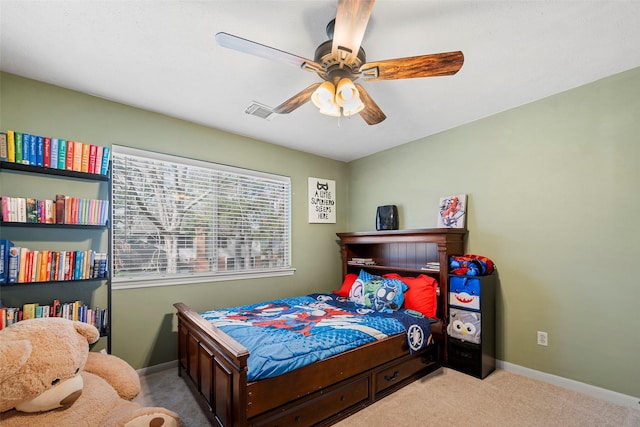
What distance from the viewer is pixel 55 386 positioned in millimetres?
1369

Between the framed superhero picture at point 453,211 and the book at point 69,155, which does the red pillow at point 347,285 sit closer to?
the framed superhero picture at point 453,211

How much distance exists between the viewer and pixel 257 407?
1.65 m

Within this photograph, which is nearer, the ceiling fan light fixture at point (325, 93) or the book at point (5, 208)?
the ceiling fan light fixture at point (325, 93)

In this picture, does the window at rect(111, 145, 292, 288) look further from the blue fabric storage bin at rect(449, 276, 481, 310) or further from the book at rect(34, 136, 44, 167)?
the blue fabric storage bin at rect(449, 276, 481, 310)

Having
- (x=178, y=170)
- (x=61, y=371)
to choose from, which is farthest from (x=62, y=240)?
(x=61, y=371)

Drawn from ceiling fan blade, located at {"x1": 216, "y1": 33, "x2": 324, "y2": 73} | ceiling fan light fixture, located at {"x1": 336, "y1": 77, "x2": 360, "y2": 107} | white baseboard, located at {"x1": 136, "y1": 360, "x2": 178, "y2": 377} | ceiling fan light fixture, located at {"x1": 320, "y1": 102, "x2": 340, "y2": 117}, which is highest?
ceiling fan blade, located at {"x1": 216, "y1": 33, "x2": 324, "y2": 73}

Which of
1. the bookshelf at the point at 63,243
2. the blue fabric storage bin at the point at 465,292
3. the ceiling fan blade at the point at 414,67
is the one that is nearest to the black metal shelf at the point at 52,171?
the bookshelf at the point at 63,243

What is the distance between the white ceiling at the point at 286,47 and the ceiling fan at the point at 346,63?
0.26m

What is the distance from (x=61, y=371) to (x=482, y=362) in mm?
3060

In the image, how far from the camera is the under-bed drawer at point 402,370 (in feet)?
7.55

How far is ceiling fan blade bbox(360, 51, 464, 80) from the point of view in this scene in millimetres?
1533

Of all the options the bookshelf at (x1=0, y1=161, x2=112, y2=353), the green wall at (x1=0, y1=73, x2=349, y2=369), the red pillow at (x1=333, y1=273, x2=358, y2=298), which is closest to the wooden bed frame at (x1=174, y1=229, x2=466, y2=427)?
the green wall at (x1=0, y1=73, x2=349, y2=369)

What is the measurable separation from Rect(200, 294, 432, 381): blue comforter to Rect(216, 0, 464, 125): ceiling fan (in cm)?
162

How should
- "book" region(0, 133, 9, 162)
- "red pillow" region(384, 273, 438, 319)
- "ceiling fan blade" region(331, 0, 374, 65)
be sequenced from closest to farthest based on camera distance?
"ceiling fan blade" region(331, 0, 374, 65), "book" region(0, 133, 9, 162), "red pillow" region(384, 273, 438, 319)
